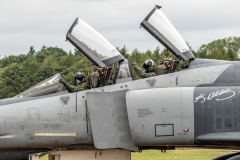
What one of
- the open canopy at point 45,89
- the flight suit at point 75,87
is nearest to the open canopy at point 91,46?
the flight suit at point 75,87

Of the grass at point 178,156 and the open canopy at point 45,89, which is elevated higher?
the open canopy at point 45,89

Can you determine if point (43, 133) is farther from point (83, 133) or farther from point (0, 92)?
point (0, 92)

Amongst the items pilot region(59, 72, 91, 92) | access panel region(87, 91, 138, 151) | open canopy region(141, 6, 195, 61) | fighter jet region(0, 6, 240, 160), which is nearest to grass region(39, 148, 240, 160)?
fighter jet region(0, 6, 240, 160)

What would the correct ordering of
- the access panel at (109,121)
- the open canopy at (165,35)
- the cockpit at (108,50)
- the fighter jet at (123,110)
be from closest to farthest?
the fighter jet at (123,110)
the access panel at (109,121)
the cockpit at (108,50)
the open canopy at (165,35)

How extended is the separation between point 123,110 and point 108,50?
1910mm

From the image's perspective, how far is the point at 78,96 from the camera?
11.3 m

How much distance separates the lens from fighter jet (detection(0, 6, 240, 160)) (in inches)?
415

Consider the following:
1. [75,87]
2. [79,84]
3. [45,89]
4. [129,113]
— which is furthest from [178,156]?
[45,89]

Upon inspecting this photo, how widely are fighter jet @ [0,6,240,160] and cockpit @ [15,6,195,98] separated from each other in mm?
28

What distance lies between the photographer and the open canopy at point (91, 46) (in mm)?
11648

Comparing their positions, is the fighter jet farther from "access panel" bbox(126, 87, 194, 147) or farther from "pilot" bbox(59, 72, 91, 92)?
"pilot" bbox(59, 72, 91, 92)

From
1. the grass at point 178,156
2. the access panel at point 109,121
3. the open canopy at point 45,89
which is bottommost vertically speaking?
the grass at point 178,156

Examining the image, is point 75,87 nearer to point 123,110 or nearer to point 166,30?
point 123,110

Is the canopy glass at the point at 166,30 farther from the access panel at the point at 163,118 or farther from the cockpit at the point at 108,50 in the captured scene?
the access panel at the point at 163,118
